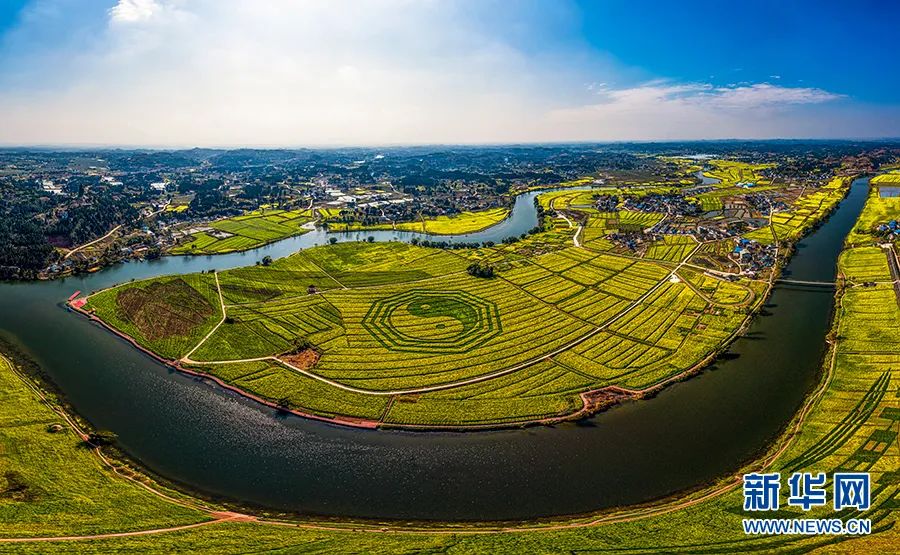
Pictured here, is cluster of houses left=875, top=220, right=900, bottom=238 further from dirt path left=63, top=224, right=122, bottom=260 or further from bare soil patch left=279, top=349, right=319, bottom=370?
dirt path left=63, top=224, right=122, bottom=260

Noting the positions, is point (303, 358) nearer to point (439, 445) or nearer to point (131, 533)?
point (439, 445)

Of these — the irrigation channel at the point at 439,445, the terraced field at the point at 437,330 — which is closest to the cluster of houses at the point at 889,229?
the terraced field at the point at 437,330

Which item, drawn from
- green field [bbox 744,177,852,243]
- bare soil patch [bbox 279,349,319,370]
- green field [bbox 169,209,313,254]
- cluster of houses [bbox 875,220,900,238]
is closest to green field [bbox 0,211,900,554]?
bare soil patch [bbox 279,349,319,370]

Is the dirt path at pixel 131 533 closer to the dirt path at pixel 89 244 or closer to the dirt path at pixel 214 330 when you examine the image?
the dirt path at pixel 214 330

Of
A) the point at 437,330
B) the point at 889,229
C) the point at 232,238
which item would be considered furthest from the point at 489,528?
the point at 889,229

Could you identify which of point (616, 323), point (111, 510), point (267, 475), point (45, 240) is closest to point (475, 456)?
point (267, 475)

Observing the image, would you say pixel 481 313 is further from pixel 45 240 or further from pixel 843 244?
pixel 45 240
